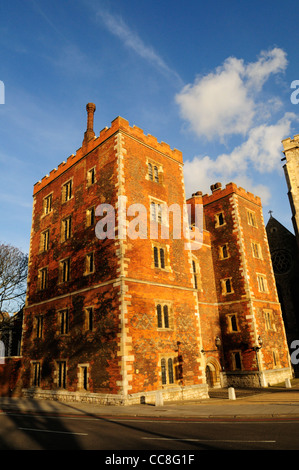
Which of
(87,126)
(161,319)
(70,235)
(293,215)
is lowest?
(161,319)

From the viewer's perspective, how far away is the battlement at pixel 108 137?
24.0 m

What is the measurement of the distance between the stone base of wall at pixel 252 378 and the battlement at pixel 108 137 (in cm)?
1951

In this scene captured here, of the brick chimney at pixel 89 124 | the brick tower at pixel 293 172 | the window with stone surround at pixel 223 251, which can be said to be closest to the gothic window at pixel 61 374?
the brick chimney at pixel 89 124

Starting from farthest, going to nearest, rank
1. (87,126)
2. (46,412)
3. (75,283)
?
(87,126) → (75,283) → (46,412)

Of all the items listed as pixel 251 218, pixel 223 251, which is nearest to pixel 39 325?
pixel 223 251

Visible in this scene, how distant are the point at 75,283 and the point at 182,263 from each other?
318 inches

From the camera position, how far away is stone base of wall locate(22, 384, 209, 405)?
57.4ft

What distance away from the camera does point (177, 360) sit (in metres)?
21.4

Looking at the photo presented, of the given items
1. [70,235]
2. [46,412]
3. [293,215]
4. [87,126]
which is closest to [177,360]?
[46,412]

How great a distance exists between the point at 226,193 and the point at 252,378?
18078 mm

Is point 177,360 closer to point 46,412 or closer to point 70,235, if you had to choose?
point 46,412

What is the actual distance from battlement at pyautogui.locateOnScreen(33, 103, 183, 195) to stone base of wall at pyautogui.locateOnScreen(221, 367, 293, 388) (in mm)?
19507

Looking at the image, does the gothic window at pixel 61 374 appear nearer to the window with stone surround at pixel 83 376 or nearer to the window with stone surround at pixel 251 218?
the window with stone surround at pixel 83 376

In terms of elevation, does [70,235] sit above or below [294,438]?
above
